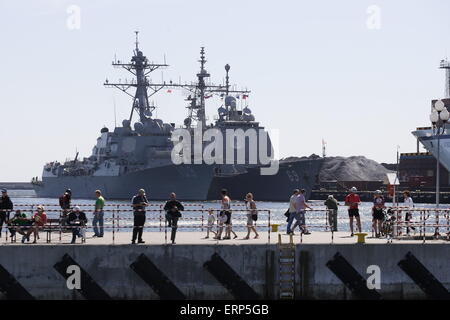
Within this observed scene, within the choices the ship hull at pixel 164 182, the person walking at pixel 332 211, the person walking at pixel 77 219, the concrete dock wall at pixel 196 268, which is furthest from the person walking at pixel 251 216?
the ship hull at pixel 164 182

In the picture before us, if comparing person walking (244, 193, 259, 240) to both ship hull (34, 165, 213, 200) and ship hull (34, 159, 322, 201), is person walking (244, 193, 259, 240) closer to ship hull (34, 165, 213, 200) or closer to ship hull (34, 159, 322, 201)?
ship hull (34, 159, 322, 201)

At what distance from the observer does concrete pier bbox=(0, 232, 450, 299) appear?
76.8 ft

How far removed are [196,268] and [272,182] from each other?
9313cm

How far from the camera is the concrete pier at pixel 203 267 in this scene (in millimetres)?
23422

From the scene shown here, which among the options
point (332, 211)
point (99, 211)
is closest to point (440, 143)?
point (332, 211)

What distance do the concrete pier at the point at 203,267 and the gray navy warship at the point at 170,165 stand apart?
293 feet

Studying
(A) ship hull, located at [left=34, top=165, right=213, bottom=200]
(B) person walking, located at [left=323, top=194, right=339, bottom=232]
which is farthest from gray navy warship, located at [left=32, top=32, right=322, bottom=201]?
(B) person walking, located at [left=323, top=194, right=339, bottom=232]

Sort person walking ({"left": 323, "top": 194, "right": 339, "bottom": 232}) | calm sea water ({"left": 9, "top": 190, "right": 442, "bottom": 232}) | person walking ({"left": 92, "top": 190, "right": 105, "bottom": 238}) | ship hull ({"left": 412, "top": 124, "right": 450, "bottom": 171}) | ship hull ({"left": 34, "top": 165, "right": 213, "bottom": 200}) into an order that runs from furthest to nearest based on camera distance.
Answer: ship hull ({"left": 34, "top": 165, "right": 213, "bottom": 200}) < ship hull ({"left": 412, "top": 124, "right": 450, "bottom": 171}) < person walking ({"left": 323, "top": 194, "right": 339, "bottom": 232}) < calm sea water ({"left": 9, "top": 190, "right": 442, "bottom": 232}) < person walking ({"left": 92, "top": 190, "right": 105, "bottom": 238})

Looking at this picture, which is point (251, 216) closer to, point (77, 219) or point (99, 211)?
point (99, 211)

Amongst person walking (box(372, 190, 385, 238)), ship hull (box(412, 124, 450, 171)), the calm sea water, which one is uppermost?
ship hull (box(412, 124, 450, 171))

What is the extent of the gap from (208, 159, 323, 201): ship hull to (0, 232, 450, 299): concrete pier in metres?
90.3
